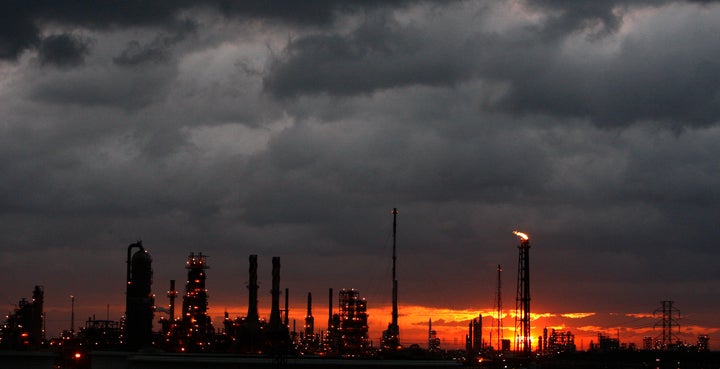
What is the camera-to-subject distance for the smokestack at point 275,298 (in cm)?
15688

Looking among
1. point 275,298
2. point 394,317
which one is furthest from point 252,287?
point 394,317

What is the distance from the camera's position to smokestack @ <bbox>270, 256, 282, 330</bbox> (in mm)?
156875

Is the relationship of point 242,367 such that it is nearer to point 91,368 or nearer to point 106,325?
point 91,368

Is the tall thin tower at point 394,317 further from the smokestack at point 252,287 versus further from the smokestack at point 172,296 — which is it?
the smokestack at point 172,296

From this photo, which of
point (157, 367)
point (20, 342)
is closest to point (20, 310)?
point (20, 342)

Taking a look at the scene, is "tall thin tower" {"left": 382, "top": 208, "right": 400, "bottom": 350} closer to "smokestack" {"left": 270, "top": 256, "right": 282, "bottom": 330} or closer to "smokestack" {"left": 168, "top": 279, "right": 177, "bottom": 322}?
"smokestack" {"left": 270, "top": 256, "right": 282, "bottom": 330}

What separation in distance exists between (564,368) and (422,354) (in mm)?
98723

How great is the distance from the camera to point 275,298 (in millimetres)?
158875

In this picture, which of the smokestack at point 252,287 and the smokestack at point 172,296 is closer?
the smokestack at point 252,287

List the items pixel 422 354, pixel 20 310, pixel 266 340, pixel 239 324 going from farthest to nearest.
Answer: pixel 20 310
pixel 239 324
pixel 266 340
pixel 422 354

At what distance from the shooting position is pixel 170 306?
631ft

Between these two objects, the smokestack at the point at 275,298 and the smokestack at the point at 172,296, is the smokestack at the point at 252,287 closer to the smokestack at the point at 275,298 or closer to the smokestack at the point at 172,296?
the smokestack at the point at 275,298

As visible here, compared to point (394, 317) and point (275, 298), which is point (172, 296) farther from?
point (394, 317)

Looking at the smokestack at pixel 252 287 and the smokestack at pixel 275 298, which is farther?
the smokestack at pixel 252 287
